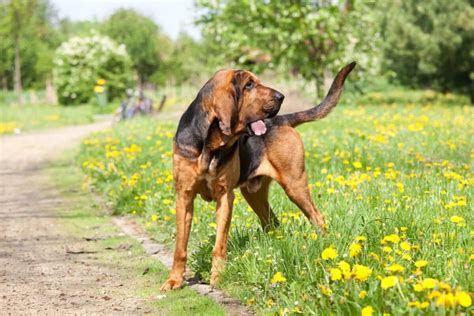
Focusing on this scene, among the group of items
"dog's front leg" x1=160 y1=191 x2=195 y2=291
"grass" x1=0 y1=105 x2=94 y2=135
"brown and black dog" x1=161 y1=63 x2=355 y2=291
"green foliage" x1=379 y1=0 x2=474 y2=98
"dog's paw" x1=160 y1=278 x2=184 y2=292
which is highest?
"green foliage" x1=379 y1=0 x2=474 y2=98

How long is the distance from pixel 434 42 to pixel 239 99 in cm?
2227

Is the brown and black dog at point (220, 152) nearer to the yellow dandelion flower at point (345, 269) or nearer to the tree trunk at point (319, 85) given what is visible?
the yellow dandelion flower at point (345, 269)

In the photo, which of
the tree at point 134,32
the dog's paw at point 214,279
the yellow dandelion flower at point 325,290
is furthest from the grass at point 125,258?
the tree at point 134,32

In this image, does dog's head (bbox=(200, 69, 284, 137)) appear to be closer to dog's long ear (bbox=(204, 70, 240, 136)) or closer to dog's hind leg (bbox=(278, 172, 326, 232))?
dog's long ear (bbox=(204, 70, 240, 136))

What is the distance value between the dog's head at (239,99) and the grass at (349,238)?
34.6 inches

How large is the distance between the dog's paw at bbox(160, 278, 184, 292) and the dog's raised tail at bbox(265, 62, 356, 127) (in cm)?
162

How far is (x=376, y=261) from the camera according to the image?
3.81m

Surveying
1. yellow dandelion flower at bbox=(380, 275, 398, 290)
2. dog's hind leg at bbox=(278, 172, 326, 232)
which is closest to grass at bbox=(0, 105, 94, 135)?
dog's hind leg at bbox=(278, 172, 326, 232)

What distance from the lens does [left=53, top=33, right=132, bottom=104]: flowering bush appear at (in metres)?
36.0

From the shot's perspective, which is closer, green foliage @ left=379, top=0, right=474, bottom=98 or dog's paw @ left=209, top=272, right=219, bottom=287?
dog's paw @ left=209, top=272, right=219, bottom=287

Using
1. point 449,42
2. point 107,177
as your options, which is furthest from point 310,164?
point 449,42

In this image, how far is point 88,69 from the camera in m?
36.6

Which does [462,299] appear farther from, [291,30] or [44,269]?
[291,30]

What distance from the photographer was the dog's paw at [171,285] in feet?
15.2
